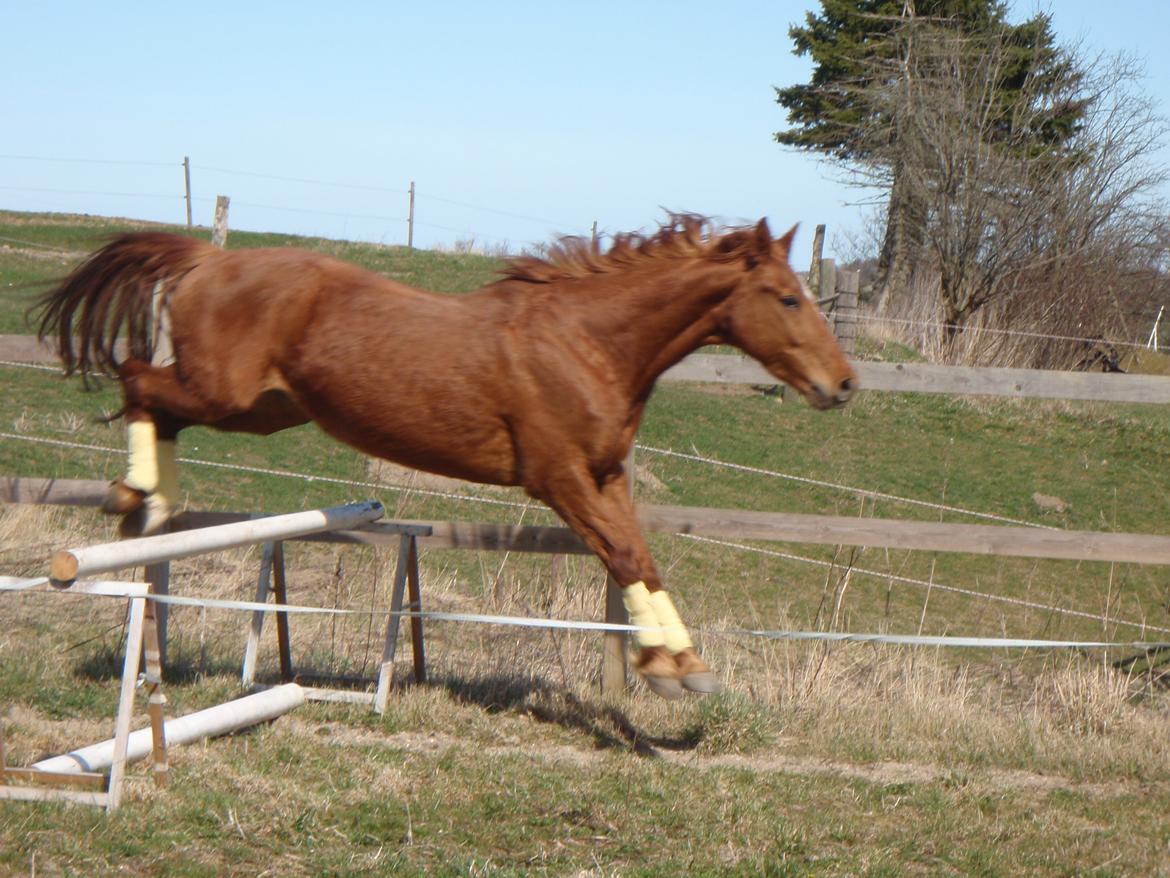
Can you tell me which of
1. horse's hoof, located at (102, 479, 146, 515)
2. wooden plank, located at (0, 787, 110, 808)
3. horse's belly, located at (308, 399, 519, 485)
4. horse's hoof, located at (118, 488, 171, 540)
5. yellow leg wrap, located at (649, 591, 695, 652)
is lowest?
wooden plank, located at (0, 787, 110, 808)

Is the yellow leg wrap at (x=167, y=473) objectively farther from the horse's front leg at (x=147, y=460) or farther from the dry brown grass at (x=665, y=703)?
the dry brown grass at (x=665, y=703)

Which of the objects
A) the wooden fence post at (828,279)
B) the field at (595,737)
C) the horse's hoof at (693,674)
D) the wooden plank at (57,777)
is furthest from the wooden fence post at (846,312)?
the wooden plank at (57,777)

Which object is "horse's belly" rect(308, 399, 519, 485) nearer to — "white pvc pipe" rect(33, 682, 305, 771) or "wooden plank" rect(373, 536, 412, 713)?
"wooden plank" rect(373, 536, 412, 713)

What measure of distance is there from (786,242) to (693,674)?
1.66 meters

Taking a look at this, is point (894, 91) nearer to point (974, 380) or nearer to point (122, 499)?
point (974, 380)

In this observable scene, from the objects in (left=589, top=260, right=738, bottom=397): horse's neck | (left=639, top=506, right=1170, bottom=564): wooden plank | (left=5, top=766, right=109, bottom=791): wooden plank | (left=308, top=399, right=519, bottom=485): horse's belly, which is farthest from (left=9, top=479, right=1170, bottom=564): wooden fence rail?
(left=5, top=766, right=109, bottom=791): wooden plank

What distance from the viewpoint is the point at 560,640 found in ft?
20.5

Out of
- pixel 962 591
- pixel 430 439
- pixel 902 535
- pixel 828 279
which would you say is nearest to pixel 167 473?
pixel 430 439

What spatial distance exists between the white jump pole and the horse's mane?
46.6 inches

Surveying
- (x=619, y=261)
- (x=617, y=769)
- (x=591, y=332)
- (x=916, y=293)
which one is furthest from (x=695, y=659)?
(x=916, y=293)

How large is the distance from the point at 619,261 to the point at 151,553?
209cm

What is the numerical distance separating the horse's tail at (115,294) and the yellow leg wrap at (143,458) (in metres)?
0.38

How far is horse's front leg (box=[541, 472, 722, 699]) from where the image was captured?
4281 mm

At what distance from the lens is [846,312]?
15.2 metres
